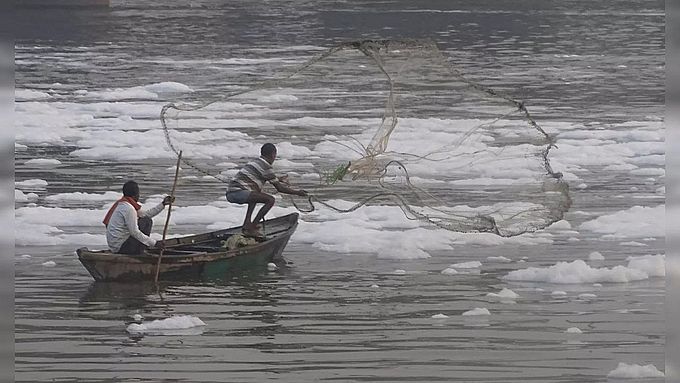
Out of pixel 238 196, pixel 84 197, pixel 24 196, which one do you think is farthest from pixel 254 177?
pixel 24 196

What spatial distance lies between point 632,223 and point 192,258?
5.04 m

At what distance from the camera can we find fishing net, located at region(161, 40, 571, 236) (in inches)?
446

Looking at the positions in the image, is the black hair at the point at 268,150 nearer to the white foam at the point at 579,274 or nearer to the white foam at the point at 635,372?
the white foam at the point at 579,274

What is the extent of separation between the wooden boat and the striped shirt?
40cm

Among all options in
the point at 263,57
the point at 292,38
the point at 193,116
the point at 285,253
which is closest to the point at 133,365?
the point at 285,253

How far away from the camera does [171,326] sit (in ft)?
29.1

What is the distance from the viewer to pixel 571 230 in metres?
12.6

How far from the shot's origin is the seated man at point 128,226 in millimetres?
9828

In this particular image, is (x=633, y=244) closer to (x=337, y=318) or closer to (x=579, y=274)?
(x=579, y=274)

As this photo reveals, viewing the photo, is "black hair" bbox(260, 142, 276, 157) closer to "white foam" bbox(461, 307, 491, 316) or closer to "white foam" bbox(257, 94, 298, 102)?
"white foam" bbox(461, 307, 491, 316)

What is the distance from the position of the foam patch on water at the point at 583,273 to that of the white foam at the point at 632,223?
1732 millimetres

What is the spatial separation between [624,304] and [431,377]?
2.55 m

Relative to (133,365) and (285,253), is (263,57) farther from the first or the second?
(133,365)

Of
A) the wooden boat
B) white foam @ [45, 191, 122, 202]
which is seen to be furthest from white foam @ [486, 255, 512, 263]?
white foam @ [45, 191, 122, 202]
